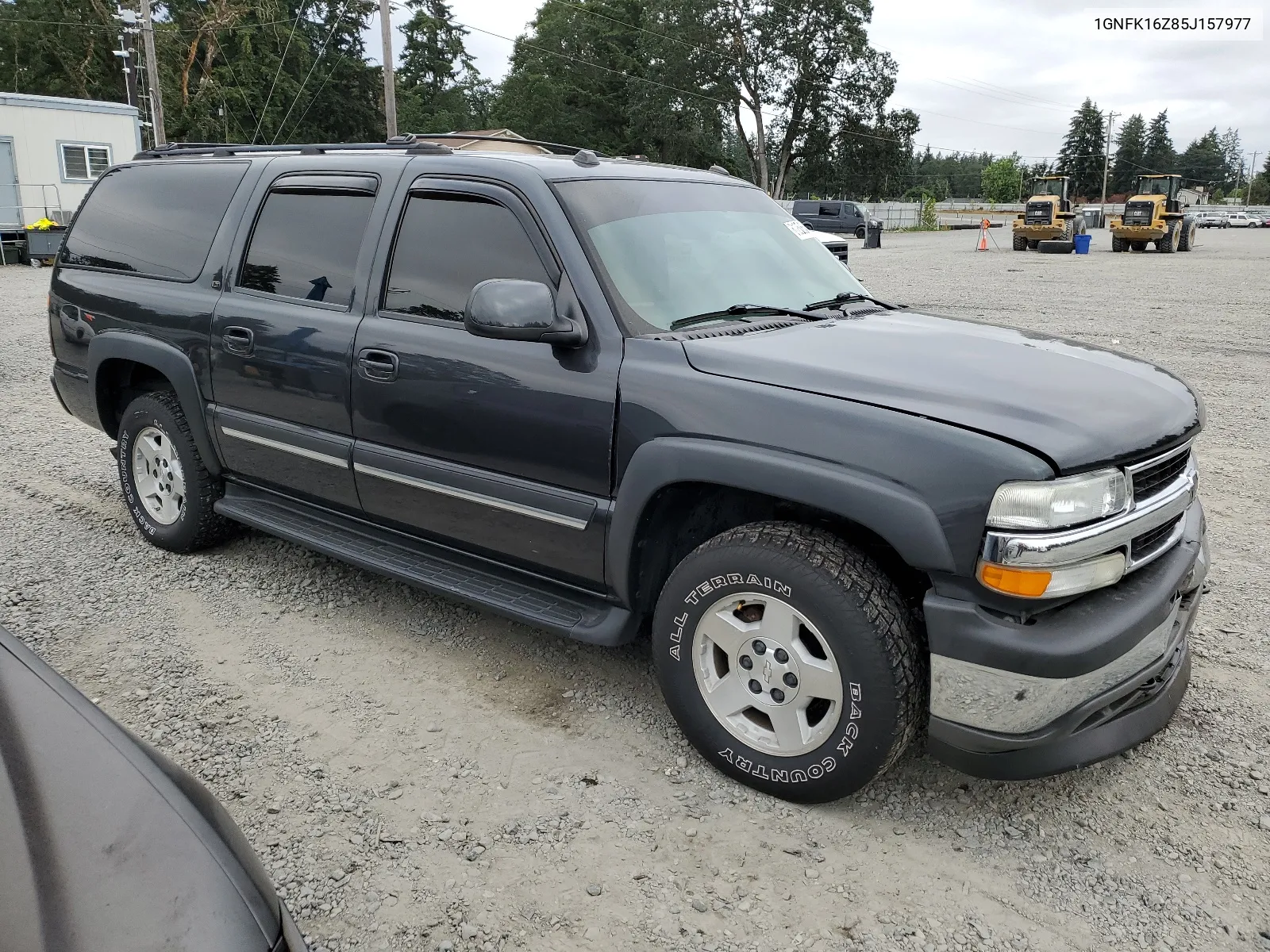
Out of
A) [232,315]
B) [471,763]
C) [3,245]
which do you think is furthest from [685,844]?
[3,245]

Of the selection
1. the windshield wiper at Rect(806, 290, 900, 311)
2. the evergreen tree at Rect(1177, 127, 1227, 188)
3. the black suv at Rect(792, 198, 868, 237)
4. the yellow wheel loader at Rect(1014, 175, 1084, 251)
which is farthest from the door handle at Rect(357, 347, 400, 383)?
the evergreen tree at Rect(1177, 127, 1227, 188)

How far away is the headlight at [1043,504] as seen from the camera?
7.80 feet

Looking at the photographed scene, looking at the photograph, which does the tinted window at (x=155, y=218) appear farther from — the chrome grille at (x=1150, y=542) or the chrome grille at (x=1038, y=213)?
the chrome grille at (x=1038, y=213)

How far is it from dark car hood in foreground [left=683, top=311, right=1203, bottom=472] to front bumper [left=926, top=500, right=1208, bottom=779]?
41 cm

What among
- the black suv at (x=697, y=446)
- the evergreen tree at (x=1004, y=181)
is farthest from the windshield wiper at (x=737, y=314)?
the evergreen tree at (x=1004, y=181)

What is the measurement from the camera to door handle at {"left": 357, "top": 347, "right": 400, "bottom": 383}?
351 centimetres

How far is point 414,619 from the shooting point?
4141mm

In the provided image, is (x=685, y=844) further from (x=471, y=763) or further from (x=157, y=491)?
(x=157, y=491)

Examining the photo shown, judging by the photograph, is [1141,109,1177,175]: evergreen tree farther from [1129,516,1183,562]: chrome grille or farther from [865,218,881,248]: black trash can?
[1129,516,1183,562]: chrome grille

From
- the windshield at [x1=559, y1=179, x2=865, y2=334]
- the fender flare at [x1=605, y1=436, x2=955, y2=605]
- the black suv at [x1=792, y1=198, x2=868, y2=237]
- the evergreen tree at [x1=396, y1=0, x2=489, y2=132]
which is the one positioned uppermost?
the evergreen tree at [x1=396, y1=0, x2=489, y2=132]

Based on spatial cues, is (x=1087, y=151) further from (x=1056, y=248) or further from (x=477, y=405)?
(x=477, y=405)

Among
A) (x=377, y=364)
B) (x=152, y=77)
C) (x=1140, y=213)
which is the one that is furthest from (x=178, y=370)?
(x=1140, y=213)

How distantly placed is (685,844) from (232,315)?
2.87 m

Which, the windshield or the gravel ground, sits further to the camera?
the windshield
